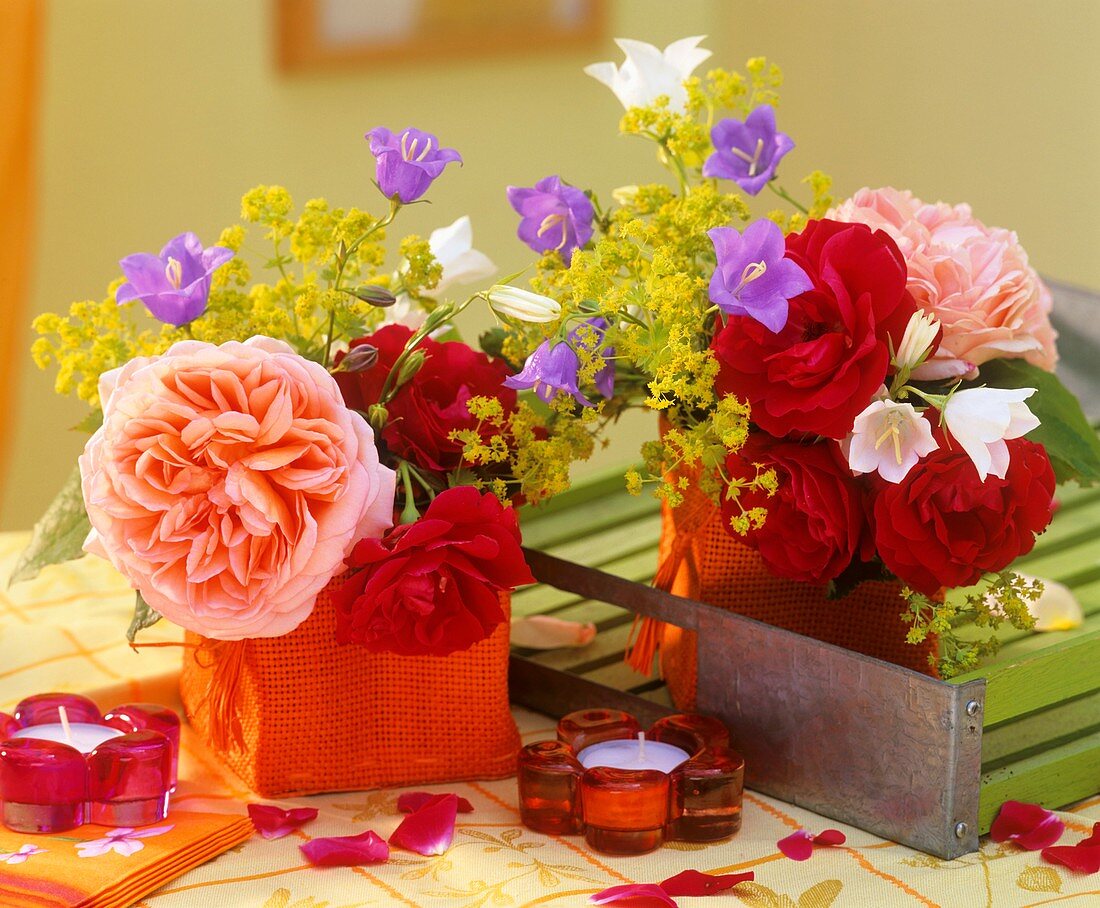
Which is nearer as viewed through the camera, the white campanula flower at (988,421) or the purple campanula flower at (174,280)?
the white campanula flower at (988,421)

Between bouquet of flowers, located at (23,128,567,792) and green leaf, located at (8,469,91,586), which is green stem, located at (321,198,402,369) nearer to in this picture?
Answer: bouquet of flowers, located at (23,128,567,792)

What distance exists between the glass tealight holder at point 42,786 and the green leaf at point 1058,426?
553 millimetres

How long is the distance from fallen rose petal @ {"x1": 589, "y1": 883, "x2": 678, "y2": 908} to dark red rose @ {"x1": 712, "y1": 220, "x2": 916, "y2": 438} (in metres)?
0.23

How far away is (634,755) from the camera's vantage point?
765mm

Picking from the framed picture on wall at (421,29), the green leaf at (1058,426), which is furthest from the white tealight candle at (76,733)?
the framed picture on wall at (421,29)

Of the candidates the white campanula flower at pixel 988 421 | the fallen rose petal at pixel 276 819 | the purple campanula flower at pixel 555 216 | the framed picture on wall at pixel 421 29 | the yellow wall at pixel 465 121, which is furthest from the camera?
the framed picture on wall at pixel 421 29

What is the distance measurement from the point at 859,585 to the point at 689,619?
0.35 feet

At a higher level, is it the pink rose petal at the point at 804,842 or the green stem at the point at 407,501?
the green stem at the point at 407,501

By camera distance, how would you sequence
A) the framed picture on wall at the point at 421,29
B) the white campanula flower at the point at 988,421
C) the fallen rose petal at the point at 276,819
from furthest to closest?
the framed picture on wall at the point at 421,29 < the fallen rose petal at the point at 276,819 < the white campanula flower at the point at 988,421

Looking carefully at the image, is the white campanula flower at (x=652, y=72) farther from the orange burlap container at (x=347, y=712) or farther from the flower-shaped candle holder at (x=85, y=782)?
the flower-shaped candle holder at (x=85, y=782)

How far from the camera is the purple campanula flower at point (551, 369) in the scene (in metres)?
0.72

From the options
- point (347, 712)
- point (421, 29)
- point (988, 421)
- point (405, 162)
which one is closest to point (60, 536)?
point (347, 712)

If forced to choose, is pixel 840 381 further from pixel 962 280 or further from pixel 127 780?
pixel 127 780

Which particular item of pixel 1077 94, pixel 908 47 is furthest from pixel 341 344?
pixel 908 47
